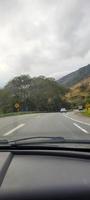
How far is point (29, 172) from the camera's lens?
9.66 ft

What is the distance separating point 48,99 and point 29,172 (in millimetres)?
158311

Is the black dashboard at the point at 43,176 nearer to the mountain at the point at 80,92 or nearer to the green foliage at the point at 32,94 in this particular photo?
the green foliage at the point at 32,94

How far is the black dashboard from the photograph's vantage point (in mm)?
2717

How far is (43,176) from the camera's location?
9.46ft

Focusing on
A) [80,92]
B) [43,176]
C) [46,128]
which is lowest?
[46,128]

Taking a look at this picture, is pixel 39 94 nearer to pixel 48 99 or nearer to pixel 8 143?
pixel 48 99

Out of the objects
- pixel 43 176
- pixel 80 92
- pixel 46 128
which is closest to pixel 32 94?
pixel 80 92

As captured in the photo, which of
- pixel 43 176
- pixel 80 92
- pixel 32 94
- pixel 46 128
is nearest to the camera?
pixel 43 176

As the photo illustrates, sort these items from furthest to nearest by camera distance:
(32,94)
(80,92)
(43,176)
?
(80,92) < (32,94) < (43,176)

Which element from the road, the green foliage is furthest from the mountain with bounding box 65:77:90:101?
the road

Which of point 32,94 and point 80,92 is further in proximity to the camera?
point 80,92

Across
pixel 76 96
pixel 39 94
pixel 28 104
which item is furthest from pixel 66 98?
pixel 28 104

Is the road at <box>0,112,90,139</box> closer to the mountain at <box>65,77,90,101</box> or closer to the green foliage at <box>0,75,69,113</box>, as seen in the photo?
the green foliage at <box>0,75,69,113</box>

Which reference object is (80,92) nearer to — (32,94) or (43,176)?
(32,94)
